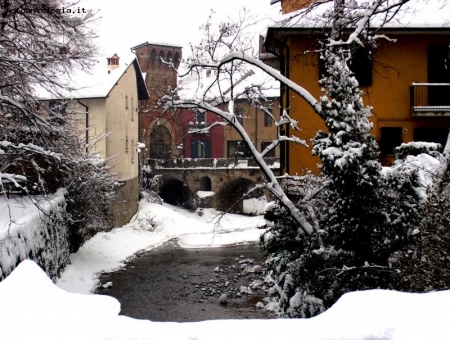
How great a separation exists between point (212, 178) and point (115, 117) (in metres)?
14.4

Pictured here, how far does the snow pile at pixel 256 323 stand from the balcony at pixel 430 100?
47.9 feet

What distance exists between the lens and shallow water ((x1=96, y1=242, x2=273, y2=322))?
48.1ft

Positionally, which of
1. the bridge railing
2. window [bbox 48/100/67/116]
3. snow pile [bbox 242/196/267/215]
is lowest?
snow pile [bbox 242/196/267/215]

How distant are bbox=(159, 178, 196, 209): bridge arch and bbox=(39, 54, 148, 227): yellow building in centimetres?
1175

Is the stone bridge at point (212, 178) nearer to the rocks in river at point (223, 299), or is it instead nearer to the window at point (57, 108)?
the window at point (57, 108)

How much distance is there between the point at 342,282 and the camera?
28.8 feet

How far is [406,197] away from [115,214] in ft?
69.1

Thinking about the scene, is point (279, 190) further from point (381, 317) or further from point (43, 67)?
point (381, 317)

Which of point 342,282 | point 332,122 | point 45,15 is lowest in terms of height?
point 342,282

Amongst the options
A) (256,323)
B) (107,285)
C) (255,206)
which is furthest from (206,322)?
(255,206)

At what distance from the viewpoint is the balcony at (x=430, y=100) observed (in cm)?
1711

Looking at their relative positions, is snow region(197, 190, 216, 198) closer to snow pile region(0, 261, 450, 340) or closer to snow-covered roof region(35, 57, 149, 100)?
snow-covered roof region(35, 57, 149, 100)

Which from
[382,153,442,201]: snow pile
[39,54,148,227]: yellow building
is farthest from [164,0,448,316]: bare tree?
[39,54,148,227]: yellow building

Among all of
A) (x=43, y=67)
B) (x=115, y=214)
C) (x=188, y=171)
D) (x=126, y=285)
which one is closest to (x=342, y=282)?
(x=43, y=67)
